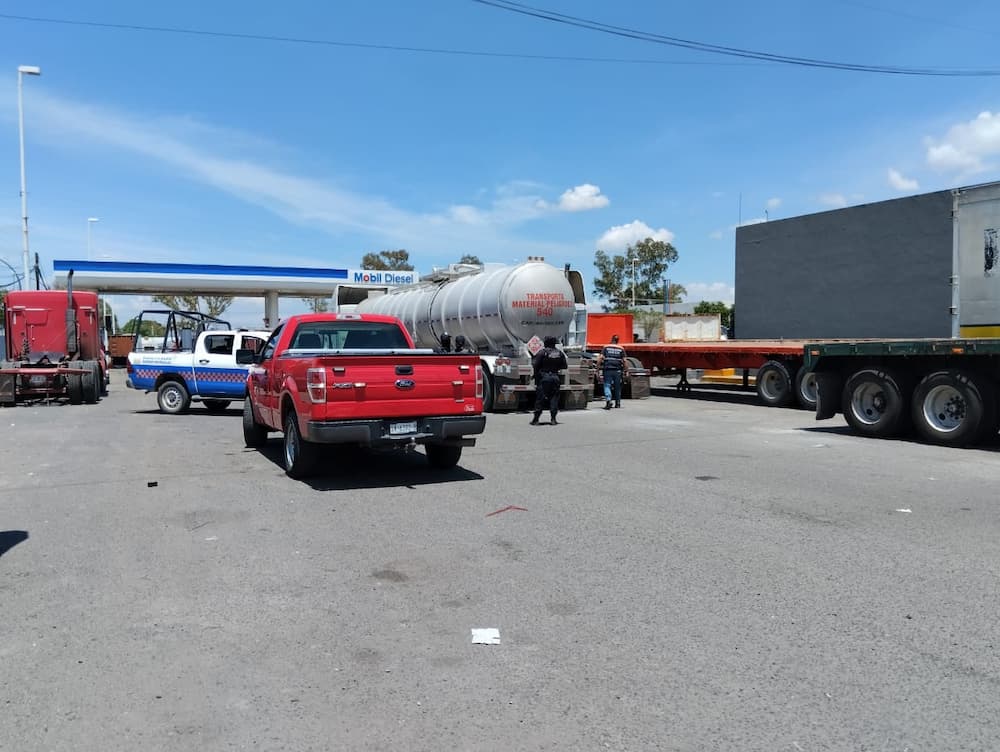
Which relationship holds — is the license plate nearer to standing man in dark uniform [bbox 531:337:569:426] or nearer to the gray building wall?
standing man in dark uniform [bbox 531:337:569:426]

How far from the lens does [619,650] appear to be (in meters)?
4.30

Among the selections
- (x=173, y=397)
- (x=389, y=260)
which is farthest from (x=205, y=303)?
(x=173, y=397)

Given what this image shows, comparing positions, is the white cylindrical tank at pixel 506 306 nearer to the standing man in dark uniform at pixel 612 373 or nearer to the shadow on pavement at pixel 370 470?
the standing man in dark uniform at pixel 612 373

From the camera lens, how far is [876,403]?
13219 millimetres

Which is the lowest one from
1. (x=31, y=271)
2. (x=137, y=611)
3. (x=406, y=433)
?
(x=137, y=611)

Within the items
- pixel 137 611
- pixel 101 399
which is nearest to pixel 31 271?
pixel 101 399

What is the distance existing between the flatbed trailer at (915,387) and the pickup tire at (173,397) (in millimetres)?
13469

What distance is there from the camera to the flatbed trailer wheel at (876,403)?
12.7 metres

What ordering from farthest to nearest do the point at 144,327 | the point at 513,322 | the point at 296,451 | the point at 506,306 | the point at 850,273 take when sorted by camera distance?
the point at 144,327
the point at 850,273
the point at 513,322
the point at 506,306
the point at 296,451

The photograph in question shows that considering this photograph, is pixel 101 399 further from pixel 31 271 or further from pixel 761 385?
pixel 761 385

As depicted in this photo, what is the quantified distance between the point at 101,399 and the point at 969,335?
22369 mm

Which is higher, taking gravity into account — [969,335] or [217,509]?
[969,335]

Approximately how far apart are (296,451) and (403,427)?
1.40 metres

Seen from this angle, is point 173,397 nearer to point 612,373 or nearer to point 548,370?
point 548,370
